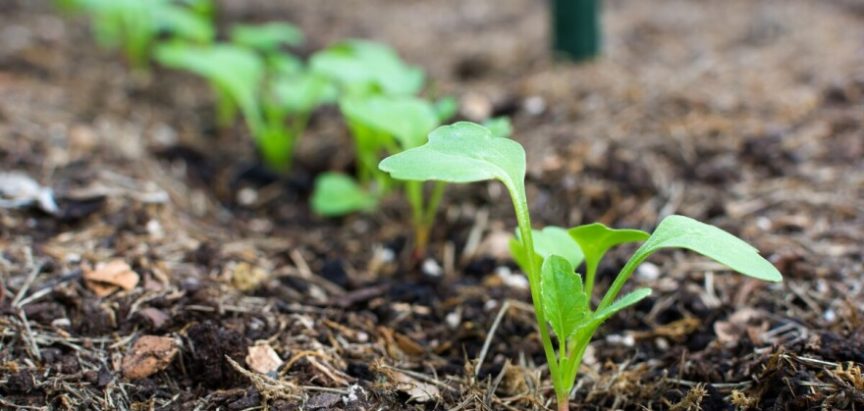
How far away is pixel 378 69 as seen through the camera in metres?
2.20

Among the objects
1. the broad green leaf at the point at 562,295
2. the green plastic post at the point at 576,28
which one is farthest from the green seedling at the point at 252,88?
the broad green leaf at the point at 562,295

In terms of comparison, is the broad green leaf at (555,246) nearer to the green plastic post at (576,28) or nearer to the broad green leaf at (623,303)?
the broad green leaf at (623,303)

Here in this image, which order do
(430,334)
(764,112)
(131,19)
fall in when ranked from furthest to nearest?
(131,19) < (764,112) < (430,334)

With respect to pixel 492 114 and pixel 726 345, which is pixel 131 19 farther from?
pixel 726 345

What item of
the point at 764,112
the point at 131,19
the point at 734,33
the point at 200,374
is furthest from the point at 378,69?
the point at 734,33

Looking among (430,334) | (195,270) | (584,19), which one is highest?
(584,19)

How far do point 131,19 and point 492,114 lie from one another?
174cm

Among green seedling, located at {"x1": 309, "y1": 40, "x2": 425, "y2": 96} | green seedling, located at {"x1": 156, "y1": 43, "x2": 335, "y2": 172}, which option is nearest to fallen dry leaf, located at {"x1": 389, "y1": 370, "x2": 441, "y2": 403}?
green seedling, located at {"x1": 309, "y1": 40, "x2": 425, "y2": 96}

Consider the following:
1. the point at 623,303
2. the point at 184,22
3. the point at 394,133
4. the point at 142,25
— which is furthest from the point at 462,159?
the point at 142,25

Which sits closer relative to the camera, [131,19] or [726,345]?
[726,345]

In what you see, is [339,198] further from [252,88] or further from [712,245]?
[712,245]

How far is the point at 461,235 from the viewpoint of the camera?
6.75 ft

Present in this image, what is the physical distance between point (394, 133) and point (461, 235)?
1.35ft

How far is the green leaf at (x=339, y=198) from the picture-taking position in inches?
83.5
